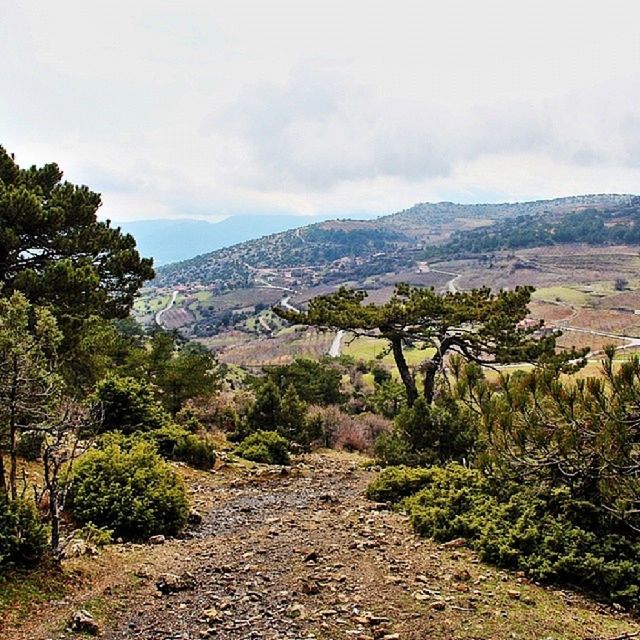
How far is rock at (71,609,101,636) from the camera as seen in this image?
4836 millimetres

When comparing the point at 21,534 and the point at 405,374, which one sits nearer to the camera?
the point at 21,534

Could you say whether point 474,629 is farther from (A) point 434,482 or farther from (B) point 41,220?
(B) point 41,220

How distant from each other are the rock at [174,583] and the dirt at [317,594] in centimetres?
3

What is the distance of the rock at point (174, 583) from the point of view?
5.86 metres

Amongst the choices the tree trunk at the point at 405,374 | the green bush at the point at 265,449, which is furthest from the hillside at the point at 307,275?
the green bush at the point at 265,449

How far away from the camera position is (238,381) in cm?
5134

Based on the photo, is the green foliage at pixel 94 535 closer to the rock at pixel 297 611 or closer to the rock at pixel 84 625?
the rock at pixel 84 625

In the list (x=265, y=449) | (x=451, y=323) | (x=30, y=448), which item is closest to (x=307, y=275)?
(x=451, y=323)

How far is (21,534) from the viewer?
568 cm

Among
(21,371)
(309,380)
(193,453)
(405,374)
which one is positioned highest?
(21,371)

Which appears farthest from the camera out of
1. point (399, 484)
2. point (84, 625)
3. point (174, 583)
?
point (399, 484)

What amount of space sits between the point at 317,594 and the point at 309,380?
22.4 metres

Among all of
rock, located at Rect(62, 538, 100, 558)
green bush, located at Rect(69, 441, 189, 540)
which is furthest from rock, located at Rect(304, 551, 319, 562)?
rock, located at Rect(62, 538, 100, 558)

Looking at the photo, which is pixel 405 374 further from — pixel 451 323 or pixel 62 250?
pixel 62 250
